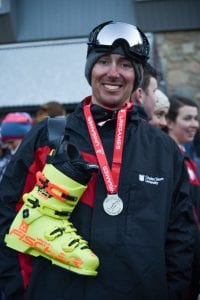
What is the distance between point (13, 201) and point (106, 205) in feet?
1.46

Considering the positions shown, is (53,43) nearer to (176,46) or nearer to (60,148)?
(176,46)

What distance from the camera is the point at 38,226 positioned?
8.21 ft

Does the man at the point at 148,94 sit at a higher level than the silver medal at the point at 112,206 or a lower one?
higher

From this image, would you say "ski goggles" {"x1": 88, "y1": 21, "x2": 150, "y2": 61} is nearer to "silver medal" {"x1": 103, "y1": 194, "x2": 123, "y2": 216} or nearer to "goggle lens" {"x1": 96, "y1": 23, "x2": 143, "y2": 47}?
"goggle lens" {"x1": 96, "y1": 23, "x2": 143, "y2": 47}

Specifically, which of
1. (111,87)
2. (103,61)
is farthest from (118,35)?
(111,87)

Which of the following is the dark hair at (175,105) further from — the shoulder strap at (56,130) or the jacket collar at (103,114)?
the shoulder strap at (56,130)

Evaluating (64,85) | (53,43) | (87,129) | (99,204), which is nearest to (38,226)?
(99,204)

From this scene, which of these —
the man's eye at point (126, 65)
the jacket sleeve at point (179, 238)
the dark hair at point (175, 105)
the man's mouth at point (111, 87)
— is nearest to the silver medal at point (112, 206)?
the jacket sleeve at point (179, 238)

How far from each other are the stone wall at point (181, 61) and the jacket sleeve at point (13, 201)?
7.74 m

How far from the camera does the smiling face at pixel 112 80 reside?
9.11ft

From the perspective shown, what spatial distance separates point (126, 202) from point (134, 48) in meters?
0.74

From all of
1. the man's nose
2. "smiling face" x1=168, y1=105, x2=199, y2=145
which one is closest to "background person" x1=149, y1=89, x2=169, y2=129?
"smiling face" x1=168, y1=105, x2=199, y2=145

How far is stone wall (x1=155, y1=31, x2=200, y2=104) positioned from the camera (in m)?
10.2

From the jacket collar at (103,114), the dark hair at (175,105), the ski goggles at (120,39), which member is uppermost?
the ski goggles at (120,39)
